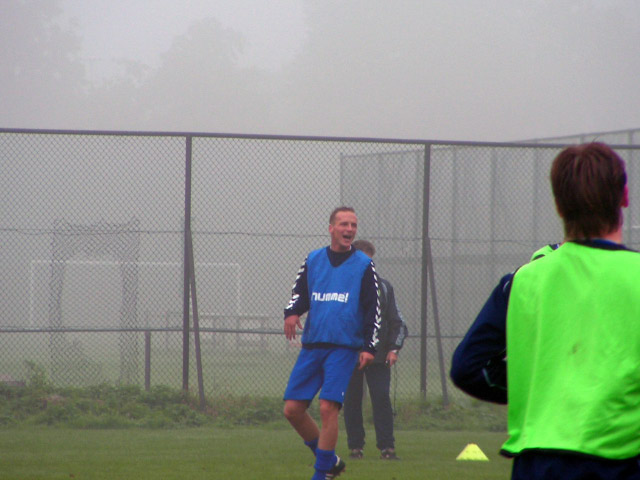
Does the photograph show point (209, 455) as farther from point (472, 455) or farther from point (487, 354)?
point (487, 354)

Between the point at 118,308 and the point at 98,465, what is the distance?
3.03 m

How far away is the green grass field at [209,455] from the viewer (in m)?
6.41

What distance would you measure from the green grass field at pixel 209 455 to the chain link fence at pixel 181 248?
36.8 inches

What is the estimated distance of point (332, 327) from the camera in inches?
240

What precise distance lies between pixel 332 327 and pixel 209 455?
193 centimetres

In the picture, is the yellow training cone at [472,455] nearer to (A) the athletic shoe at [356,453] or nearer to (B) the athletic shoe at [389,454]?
(B) the athletic shoe at [389,454]

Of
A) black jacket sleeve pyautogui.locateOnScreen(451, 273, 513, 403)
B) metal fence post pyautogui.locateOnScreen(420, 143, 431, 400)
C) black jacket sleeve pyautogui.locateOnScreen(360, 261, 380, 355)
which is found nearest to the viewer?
black jacket sleeve pyautogui.locateOnScreen(451, 273, 513, 403)

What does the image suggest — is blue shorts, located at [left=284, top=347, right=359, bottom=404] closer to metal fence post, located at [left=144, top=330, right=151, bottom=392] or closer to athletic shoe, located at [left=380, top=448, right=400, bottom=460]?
athletic shoe, located at [left=380, top=448, right=400, bottom=460]

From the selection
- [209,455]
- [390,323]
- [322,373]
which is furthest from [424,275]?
[322,373]

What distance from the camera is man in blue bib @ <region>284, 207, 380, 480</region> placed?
237 inches

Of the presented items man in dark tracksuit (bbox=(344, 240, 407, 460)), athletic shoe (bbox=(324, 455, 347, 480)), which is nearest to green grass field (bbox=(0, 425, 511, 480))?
man in dark tracksuit (bbox=(344, 240, 407, 460))

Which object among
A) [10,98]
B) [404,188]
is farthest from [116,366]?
[10,98]

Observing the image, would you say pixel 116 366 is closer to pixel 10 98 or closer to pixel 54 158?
pixel 54 158

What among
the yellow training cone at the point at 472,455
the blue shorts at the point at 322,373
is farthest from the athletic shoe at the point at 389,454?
the blue shorts at the point at 322,373
